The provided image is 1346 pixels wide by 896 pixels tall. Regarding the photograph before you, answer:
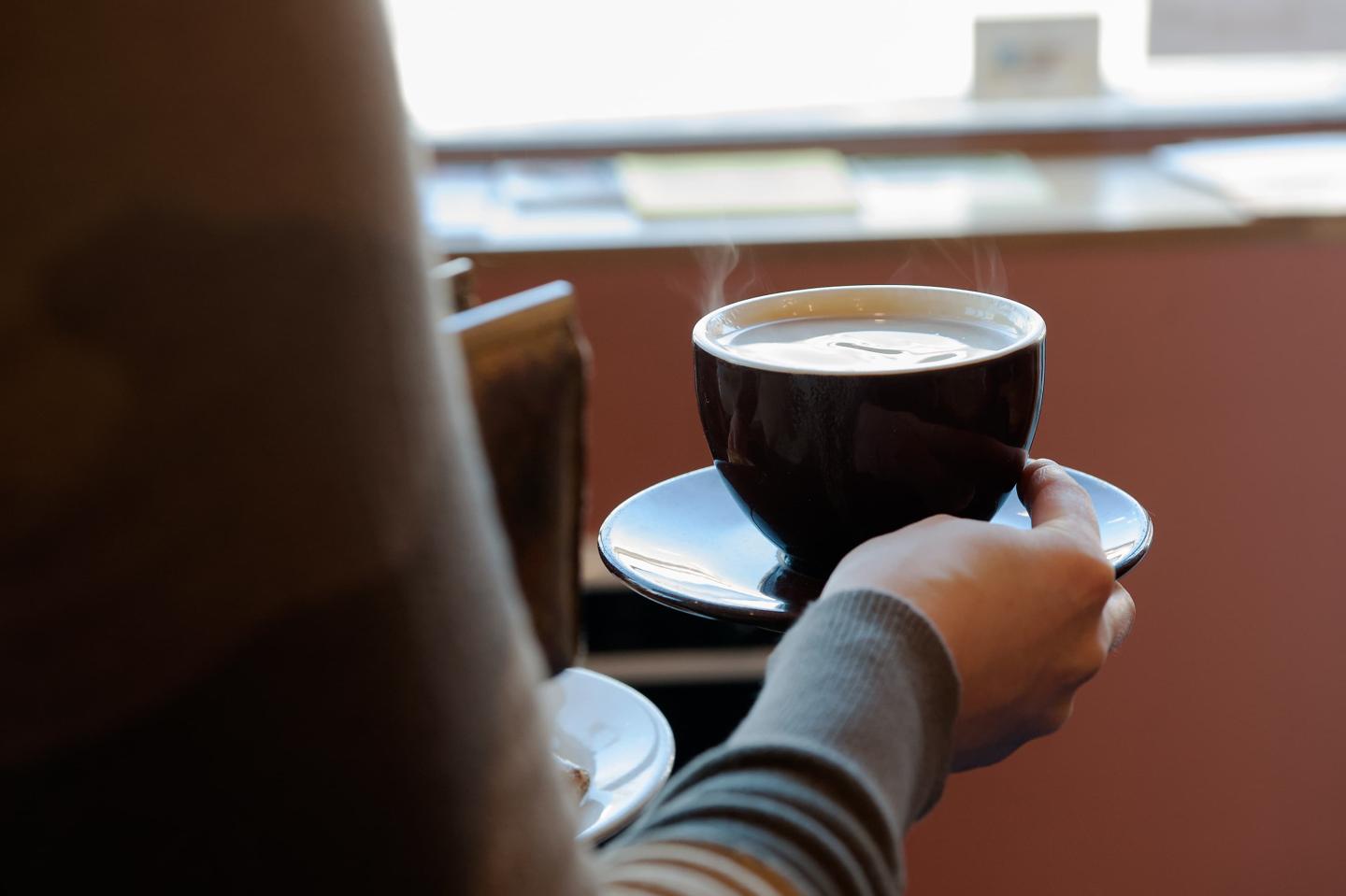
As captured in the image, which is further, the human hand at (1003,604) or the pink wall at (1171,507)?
the pink wall at (1171,507)

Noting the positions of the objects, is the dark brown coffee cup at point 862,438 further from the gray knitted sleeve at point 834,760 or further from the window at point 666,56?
the window at point 666,56

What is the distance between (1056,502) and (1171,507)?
3.90 feet

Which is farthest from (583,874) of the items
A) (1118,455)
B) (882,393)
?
(1118,455)

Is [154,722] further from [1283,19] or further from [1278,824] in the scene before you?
[1283,19]

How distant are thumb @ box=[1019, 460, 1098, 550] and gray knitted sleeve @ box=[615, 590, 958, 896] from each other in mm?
121

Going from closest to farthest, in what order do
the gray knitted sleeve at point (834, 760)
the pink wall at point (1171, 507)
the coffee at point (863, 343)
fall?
the gray knitted sleeve at point (834, 760), the coffee at point (863, 343), the pink wall at point (1171, 507)

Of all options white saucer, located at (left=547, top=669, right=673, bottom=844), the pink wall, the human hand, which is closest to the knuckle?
the human hand

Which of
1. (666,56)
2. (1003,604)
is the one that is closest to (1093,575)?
(1003,604)

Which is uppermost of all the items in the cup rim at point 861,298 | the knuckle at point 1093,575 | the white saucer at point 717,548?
the cup rim at point 861,298

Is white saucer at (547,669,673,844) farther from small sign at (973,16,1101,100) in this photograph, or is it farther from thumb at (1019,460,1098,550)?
small sign at (973,16,1101,100)

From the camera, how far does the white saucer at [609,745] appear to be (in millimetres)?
606

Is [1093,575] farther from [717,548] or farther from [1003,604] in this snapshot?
[717,548]

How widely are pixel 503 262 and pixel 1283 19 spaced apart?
1271 mm

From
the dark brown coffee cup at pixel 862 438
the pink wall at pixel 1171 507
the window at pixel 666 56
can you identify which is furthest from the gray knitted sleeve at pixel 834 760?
the window at pixel 666 56
